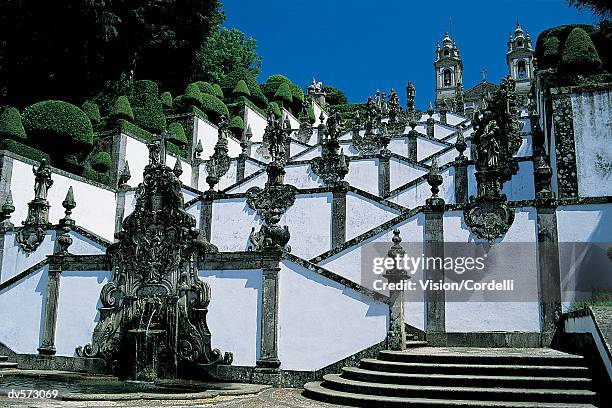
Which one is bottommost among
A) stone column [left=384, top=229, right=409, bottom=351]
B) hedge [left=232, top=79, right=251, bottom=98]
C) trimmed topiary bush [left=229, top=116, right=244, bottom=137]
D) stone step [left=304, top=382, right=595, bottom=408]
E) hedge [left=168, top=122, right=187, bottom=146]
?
stone step [left=304, top=382, right=595, bottom=408]

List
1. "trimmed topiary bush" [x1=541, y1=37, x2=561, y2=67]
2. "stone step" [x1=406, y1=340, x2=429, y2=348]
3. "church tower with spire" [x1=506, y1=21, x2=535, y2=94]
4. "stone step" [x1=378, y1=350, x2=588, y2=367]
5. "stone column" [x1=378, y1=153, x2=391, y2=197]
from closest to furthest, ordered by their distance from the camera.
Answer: "stone step" [x1=378, y1=350, x2=588, y2=367] → "stone step" [x1=406, y1=340, x2=429, y2=348] → "stone column" [x1=378, y1=153, x2=391, y2=197] → "trimmed topiary bush" [x1=541, y1=37, x2=561, y2=67] → "church tower with spire" [x1=506, y1=21, x2=535, y2=94]

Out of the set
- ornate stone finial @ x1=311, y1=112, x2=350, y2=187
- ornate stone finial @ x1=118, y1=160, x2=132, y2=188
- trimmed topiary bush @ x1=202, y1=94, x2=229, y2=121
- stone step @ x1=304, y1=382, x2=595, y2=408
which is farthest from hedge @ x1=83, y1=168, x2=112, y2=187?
stone step @ x1=304, y1=382, x2=595, y2=408

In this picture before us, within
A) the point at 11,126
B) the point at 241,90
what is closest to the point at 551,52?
the point at 241,90

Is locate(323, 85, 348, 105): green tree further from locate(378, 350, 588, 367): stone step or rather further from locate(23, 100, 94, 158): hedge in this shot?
locate(378, 350, 588, 367): stone step

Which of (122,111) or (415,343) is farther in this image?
(122,111)

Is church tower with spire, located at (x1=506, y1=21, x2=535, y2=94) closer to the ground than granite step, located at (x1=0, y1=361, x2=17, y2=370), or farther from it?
farther from it

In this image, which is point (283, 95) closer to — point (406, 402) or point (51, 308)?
point (51, 308)

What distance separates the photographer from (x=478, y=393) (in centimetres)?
849

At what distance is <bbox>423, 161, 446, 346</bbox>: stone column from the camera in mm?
13367

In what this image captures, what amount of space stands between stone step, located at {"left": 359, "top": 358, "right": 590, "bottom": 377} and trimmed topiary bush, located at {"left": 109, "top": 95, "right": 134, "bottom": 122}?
23.1 m

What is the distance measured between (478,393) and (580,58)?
988 inches

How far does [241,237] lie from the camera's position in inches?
765

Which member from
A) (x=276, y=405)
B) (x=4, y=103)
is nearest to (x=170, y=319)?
(x=276, y=405)

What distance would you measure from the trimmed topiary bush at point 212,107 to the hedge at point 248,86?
19.4 ft
